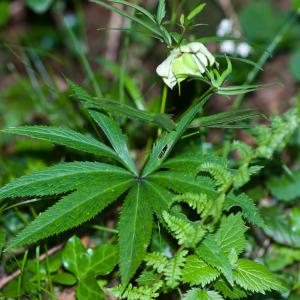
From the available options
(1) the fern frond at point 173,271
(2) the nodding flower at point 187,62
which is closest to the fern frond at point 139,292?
(1) the fern frond at point 173,271

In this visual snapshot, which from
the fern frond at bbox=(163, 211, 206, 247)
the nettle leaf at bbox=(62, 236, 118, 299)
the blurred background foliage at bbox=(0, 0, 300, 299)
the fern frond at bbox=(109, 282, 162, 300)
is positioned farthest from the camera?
the blurred background foliage at bbox=(0, 0, 300, 299)

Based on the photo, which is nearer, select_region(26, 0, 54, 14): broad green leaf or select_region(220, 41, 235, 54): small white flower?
select_region(220, 41, 235, 54): small white flower

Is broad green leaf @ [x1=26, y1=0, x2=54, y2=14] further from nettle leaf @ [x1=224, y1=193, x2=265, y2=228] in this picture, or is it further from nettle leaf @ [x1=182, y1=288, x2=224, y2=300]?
nettle leaf @ [x1=182, y1=288, x2=224, y2=300]

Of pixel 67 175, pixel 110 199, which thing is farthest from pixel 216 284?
pixel 67 175

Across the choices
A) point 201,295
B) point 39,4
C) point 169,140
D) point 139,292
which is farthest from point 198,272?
point 39,4

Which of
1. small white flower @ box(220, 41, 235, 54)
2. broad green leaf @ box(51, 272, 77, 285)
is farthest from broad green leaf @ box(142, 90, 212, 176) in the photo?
small white flower @ box(220, 41, 235, 54)

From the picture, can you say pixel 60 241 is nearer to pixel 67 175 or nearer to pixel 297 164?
pixel 67 175
